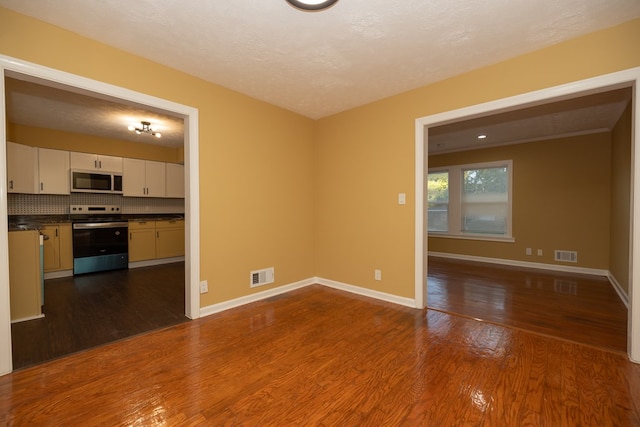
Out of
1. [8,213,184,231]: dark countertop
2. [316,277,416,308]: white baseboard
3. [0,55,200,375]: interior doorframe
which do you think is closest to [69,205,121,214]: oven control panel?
[8,213,184,231]: dark countertop

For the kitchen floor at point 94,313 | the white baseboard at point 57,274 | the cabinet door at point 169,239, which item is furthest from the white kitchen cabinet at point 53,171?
the cabinet door at point 169,239

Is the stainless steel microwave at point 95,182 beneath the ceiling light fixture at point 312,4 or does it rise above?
beneath

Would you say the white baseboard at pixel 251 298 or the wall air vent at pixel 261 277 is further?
the wall air vent at pixel 261 277

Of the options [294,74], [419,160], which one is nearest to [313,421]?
[419,160]

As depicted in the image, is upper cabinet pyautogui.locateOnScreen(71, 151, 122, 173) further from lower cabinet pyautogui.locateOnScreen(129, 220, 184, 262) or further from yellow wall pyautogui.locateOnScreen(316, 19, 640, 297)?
yellow wall pyautogui.locateOnScreen(316, 19, 640, 297)

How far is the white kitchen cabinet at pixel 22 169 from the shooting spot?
159 inches

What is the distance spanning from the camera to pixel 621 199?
3.80 meters

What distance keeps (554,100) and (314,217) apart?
3.01 m

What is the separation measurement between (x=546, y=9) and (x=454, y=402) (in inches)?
105

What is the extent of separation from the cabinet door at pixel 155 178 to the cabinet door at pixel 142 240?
2.15 feet

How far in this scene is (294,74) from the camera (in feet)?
9.48

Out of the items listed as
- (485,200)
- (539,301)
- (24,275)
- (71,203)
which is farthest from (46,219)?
(485,200)

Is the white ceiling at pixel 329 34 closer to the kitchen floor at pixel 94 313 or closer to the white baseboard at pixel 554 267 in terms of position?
the kitchen floor at pixel 94 313

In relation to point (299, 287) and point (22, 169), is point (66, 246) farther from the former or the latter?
point (299, 287)
